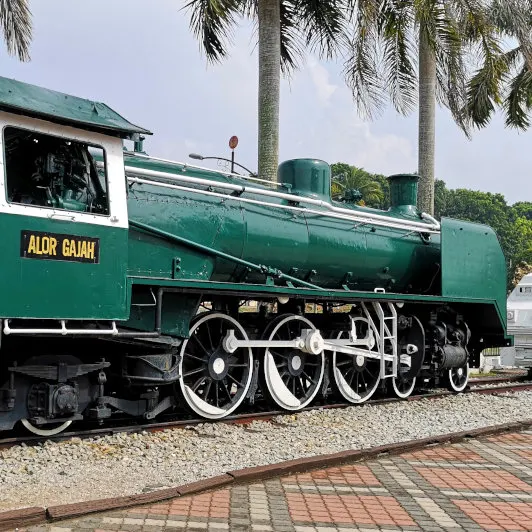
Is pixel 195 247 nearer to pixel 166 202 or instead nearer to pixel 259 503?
pixel 166 202

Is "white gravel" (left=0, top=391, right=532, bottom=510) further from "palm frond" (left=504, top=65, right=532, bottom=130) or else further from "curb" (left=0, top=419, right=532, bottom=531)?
"palm frond" (left=504, top=65, right=532, bottom=130)

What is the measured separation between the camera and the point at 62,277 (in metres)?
5.70

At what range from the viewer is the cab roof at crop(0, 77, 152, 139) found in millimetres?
5445

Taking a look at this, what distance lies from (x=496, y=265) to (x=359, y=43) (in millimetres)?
7292

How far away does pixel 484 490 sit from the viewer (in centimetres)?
526

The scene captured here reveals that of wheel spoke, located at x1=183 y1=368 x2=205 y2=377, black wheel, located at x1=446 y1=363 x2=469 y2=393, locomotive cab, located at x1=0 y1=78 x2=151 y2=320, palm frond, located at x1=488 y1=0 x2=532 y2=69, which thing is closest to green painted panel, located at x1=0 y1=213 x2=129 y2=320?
locomotive cab, located at x1=0 y1=78 x2=151 y2=320

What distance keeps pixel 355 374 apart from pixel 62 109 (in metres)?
5.78

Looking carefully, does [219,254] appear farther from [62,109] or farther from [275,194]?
[62,109]

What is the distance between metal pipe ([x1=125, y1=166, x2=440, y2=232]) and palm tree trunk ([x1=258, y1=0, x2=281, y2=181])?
3.43 metres

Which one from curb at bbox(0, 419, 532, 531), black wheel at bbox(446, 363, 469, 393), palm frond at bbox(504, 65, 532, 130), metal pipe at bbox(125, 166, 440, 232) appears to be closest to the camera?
curb at bbox(0, 419, 532, 531)

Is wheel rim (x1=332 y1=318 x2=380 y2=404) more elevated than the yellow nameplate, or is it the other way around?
the yellow nameplate

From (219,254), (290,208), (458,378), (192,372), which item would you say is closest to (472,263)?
(458,378)

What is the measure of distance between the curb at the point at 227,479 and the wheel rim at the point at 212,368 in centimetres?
205

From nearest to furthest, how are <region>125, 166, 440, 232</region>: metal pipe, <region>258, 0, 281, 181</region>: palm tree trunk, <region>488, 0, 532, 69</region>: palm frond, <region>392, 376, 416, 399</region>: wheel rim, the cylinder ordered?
<region>125, 166, 440, 232</region>: metal pipe → the cylinder → <region>392, 376, 416, 399</region>: wheel rim → <region>258, 0, 281, 181</region>: palm tree trunk → <region>488, 0, 532, 69</region>: palm frond
